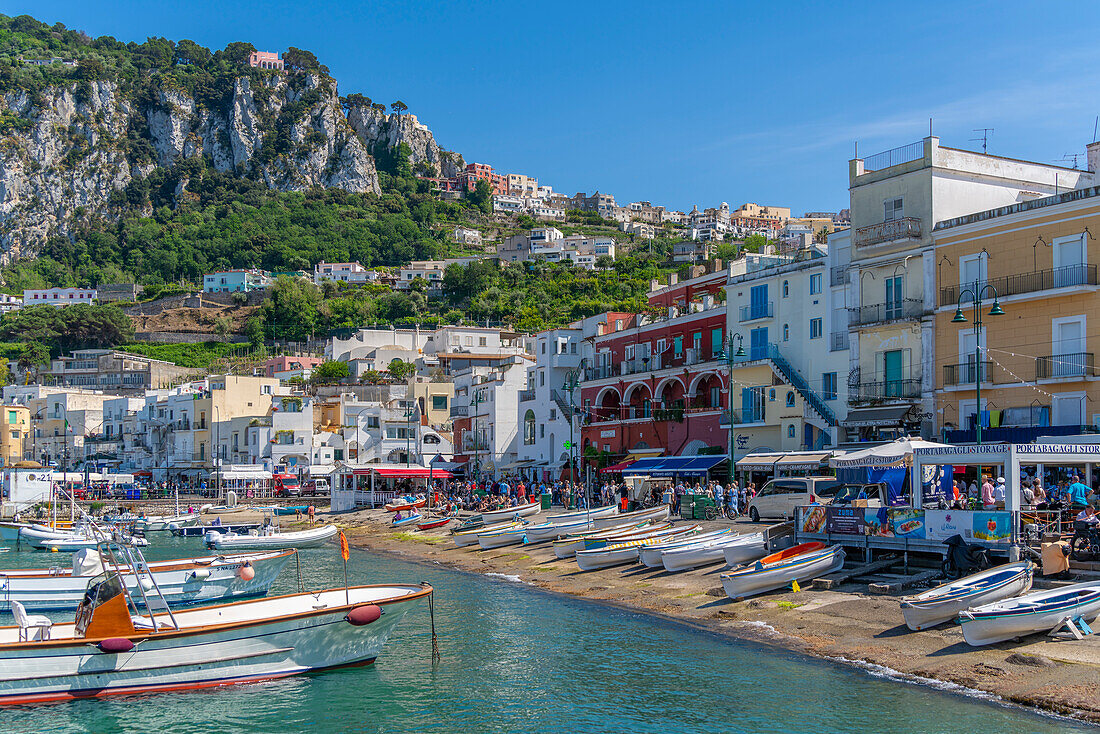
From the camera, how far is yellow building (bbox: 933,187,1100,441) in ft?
122

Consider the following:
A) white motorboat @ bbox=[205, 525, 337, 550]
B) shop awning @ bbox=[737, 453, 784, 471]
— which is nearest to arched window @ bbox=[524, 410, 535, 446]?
white motorboat @ bbox=[205, 525, 337, 550]

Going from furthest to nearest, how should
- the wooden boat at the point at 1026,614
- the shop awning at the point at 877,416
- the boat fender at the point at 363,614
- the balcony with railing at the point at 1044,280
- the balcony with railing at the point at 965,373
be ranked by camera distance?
1. the shop awning at the point at 877,416
2. the balcony with railing at the point at 965,373
3. the balcony with railing at the point at 1044,280
4. the boat fender at the point at 363,614
5. the wooden boat at the point at 1026,614

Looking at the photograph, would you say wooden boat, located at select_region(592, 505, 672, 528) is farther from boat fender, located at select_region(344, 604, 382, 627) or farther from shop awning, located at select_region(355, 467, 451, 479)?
shop awning, located at select_region(355, 467, 451, 479)

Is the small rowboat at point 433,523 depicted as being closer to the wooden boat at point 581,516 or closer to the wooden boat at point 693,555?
the wooden boat at point 581,516

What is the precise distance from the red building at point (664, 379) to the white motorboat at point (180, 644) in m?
34.1

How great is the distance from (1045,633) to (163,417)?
90577mm

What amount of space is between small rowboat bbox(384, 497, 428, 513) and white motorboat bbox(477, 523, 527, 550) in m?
18.4

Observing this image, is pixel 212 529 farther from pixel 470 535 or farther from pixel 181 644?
pixel 181 644

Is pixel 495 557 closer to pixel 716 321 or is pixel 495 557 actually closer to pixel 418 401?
pixel 716 321

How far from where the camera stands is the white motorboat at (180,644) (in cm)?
1953

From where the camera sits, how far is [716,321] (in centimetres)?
5669

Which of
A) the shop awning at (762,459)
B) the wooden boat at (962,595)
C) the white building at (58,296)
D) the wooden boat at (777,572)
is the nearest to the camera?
the wooden boat at (962,595)

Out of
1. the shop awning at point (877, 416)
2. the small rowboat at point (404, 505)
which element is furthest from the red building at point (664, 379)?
the small rowboat at point (404, 505)

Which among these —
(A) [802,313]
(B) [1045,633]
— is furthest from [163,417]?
(B) [1045,633]
